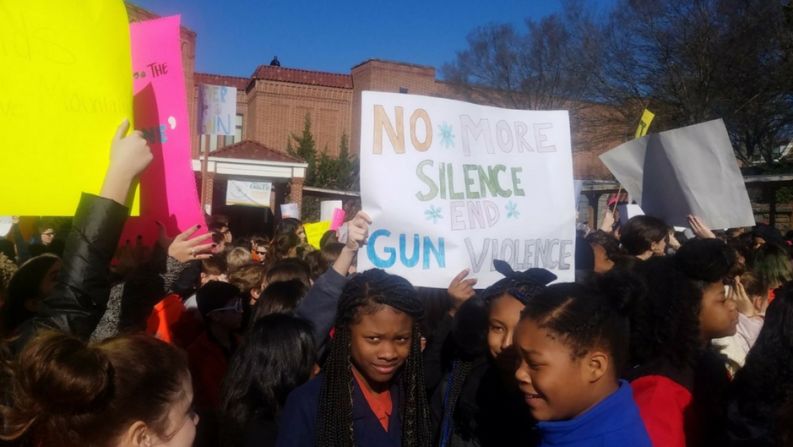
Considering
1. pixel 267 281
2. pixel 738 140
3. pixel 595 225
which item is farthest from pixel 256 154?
pixel 267 281

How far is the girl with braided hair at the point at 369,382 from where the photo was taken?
94.5 inches

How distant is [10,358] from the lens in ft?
6.43

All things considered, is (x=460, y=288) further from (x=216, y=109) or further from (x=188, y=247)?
(x=216, y=109)

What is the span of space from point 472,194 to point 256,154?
23.2 m

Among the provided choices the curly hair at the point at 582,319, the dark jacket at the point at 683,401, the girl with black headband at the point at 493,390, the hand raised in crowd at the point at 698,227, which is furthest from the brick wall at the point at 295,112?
the curly hair at the point at 582,319

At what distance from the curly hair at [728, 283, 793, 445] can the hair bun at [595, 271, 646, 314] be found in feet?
1.51

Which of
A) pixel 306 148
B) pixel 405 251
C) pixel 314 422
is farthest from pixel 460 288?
pixel 306 148

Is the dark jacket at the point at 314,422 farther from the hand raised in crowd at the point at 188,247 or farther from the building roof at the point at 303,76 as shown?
the building roof at the point at 303,76

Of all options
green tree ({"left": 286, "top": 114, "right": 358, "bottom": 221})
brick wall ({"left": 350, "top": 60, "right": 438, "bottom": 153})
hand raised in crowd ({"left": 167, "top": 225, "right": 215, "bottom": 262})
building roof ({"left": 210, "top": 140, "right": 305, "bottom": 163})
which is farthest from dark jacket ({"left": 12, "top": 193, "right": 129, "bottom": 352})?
brick wall ({"left": 350, "top": 60, "right": 438, "bottom": 153})

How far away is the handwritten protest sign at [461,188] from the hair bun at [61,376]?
1627 mm

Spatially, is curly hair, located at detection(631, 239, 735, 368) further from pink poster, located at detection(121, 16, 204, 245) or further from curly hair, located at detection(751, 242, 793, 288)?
curly hair, located at detection(751, 242, 793, 288)

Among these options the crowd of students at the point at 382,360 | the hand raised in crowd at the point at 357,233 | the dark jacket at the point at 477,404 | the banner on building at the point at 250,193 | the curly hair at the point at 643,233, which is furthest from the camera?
the banner on building at the point at 250,193

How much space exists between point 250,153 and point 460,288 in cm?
2343

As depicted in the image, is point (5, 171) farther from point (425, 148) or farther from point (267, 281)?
point (267, 281)
